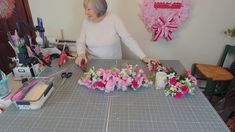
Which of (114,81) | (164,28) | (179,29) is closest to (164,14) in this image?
(164,28)

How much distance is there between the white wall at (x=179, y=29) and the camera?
1.97 metres

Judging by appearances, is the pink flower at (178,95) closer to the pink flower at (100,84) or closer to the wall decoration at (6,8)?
the pink flower at (100,84)

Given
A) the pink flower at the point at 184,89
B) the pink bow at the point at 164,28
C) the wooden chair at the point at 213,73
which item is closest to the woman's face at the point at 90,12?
the pink bow at the point at 164,28

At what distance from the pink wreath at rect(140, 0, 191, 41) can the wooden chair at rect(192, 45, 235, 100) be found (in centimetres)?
54

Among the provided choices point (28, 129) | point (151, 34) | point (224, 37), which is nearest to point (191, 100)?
point (28, 129)

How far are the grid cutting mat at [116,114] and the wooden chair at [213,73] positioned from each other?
3.03ft

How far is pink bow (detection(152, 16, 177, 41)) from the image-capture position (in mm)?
1957

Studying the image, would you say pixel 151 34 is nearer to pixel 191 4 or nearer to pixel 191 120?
pixel 191 4

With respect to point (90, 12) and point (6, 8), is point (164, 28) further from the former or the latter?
point (6, 8)

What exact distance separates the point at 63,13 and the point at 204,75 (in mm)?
1670

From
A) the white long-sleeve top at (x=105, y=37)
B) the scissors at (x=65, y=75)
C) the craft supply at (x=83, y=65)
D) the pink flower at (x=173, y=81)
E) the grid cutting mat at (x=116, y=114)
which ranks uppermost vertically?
the white long-sleeve top at (x=105, y=37)

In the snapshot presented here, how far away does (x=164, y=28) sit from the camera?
1996mm

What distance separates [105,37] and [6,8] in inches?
47.6

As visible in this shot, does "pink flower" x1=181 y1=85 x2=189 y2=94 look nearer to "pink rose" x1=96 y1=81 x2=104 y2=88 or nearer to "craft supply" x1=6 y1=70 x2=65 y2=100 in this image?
"pink rose" x1=96 y1=81 x2=104 y2=88
